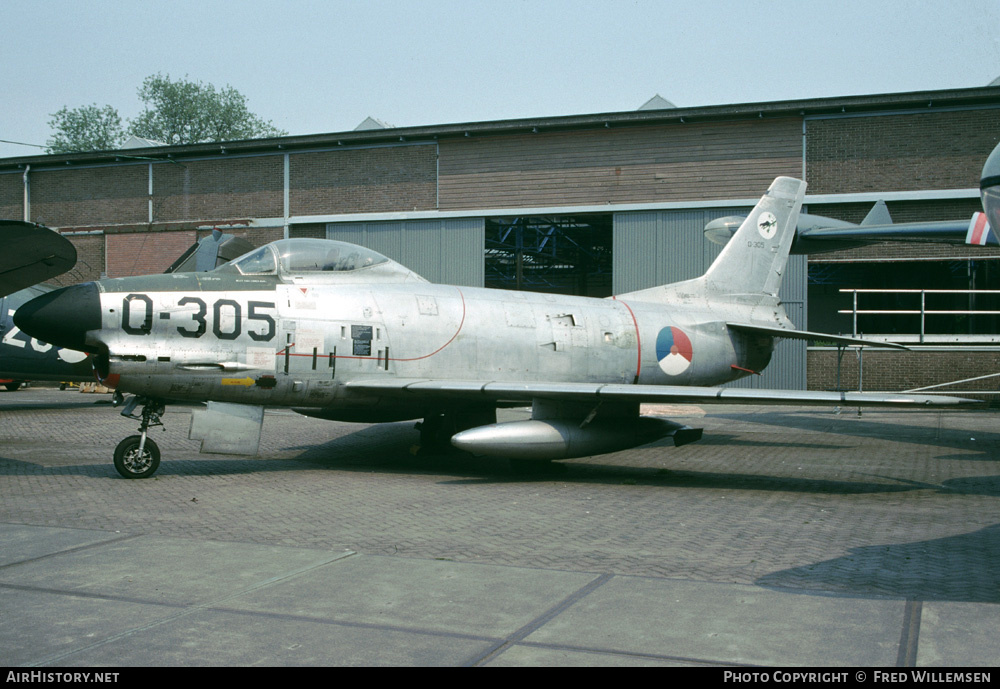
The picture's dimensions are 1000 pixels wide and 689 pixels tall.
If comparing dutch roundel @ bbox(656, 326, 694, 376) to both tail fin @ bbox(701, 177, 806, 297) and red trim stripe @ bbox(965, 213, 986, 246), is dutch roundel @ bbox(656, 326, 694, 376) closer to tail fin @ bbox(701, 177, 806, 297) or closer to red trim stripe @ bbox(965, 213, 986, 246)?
tail fin @ bbox(701, 177, 806, 297)

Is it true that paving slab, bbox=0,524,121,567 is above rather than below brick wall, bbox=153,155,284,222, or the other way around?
below

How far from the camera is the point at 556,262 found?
38.4 metres

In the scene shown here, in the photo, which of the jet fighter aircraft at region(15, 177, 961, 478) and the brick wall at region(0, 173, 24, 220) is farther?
the brick wall at region(0, 173, 24, 220)

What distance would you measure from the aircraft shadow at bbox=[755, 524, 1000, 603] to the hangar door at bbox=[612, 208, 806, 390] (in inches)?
692

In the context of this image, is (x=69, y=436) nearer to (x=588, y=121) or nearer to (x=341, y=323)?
(x=341, y=323)

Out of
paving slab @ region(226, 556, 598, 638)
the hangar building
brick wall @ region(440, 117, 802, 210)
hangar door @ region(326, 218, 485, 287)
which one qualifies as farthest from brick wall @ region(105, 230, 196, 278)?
paving slab @ region(226, 556, 598, 638)

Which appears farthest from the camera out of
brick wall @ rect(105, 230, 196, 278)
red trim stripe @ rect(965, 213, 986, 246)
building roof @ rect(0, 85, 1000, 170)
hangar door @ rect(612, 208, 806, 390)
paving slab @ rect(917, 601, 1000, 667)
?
brick wall @ rect(105, 230, 196, 278)

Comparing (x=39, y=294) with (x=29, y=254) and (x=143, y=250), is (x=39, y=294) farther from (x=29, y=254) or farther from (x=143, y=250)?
(x=143, y=250)

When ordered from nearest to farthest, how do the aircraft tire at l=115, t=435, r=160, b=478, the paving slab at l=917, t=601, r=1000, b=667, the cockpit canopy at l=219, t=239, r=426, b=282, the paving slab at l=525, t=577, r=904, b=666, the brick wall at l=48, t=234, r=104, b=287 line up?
1. the paving slab at l=917, t=601, r=1000, b=667
2. the paving slab at l=525, t=577, r=904, b=666
3. the aircraft tire at l=115, t=435, r=160, b=478
4. the cockpit canopy at l=219, t=239, r=426, b=282
5. the brick wall at l=48, t=234, r=104, b=287

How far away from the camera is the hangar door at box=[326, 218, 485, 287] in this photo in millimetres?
26578

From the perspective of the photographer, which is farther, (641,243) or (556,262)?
(556,262)

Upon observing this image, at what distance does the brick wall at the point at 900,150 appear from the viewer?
75.0ft

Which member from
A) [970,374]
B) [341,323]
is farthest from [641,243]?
[341,323]
